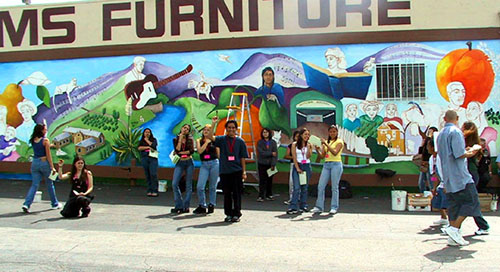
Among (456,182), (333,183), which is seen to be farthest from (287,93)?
(456,182)

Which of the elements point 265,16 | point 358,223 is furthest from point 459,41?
point 358,223

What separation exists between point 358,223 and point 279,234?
6.16 ft

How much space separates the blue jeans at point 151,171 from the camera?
1329 cm

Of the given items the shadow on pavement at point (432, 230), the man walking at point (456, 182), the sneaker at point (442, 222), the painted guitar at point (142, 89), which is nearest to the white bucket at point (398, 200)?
the sneaker at point (442, 222)

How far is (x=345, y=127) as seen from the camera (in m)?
13.4

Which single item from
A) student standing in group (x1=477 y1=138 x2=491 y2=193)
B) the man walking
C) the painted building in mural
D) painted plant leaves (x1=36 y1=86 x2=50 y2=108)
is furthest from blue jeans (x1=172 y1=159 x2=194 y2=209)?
student standing in group (x1=477 y1=138 x2=491 y2=193)

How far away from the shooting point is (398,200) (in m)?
11.2

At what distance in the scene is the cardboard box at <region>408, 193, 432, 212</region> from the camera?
435 inches

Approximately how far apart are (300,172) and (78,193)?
453 cm

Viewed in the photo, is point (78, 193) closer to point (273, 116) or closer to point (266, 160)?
point (266, 160)

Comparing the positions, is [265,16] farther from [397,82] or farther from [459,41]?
[459,41]

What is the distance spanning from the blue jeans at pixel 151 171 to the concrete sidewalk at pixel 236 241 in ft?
5.29

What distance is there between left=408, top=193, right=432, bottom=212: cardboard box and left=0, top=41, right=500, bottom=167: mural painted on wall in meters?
2.21

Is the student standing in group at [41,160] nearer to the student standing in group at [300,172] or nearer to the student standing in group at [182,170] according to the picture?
the student standing in group at [182,170]
